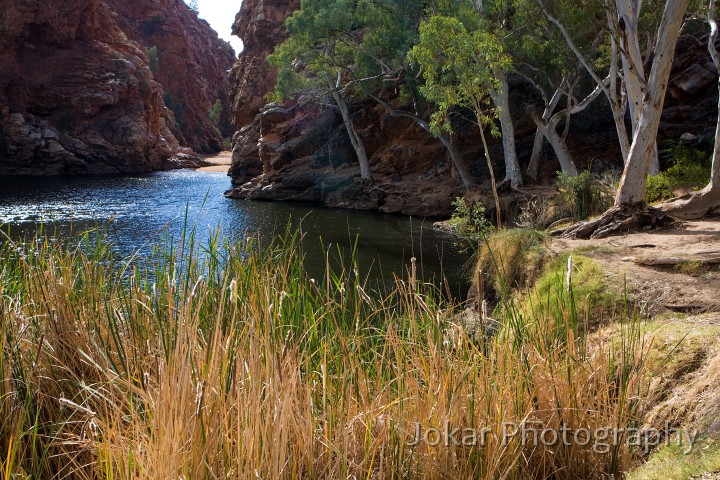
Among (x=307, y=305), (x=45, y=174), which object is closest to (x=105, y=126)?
(x=45, y=174)

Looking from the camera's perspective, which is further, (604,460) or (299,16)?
(299,16)

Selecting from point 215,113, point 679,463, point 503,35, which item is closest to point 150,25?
point 215,113

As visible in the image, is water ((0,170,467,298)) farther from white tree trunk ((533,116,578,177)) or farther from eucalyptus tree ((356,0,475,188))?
white tree trunk ((533,116,578,177))

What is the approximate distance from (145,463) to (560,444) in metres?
1.84

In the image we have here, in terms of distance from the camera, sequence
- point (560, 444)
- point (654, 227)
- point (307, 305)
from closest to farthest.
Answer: point (560, 444), point (307, 305), point (654, 227)

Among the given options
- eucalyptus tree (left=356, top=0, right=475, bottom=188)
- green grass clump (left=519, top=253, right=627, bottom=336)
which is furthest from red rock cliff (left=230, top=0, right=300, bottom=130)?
green grass clump (left=519, top=253, right=627, bottom=336)

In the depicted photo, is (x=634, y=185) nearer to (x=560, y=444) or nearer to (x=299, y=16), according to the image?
(x=560, y=444)

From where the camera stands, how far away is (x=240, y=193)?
3108 centimetres

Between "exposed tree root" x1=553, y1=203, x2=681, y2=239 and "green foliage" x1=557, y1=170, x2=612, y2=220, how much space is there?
2.98 meters

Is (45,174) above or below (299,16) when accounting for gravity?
below

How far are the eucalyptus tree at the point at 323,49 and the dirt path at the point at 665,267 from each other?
1598 centimetres

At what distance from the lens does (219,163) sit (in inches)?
2424

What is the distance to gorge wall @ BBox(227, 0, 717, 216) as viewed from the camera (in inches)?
794

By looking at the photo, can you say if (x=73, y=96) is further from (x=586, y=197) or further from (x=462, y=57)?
(x=586, y=197)
